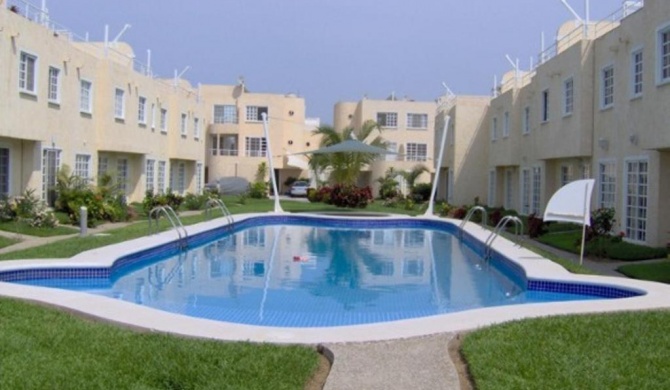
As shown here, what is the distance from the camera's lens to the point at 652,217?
57.8ft

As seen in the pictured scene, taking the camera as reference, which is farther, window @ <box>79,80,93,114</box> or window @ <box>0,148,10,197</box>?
window @ <box>79,80,93,114</box>

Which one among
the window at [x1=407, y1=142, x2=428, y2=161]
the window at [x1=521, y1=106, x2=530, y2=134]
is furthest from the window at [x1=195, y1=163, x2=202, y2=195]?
the window at [x1=521, y1=106, x2=530, y2=134]

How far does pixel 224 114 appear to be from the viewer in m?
60.9

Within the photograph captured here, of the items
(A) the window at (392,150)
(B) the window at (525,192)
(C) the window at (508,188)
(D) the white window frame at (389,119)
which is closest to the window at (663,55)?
(B) the window at (525,192)

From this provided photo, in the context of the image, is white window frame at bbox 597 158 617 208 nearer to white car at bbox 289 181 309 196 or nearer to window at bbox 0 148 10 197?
window at bbox 0 148 10 197

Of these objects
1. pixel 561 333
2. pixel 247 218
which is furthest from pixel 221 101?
pixel 561 333

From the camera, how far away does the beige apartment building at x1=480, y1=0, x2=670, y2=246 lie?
17.4m

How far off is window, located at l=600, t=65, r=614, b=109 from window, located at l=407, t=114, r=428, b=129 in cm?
3789

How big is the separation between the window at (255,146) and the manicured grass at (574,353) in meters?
52.0

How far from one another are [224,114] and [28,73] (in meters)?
39.1

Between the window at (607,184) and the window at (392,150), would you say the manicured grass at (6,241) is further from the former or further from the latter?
the window at (392,150)

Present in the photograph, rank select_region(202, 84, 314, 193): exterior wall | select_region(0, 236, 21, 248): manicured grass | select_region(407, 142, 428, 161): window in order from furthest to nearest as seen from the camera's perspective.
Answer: select_region(407, 142, 428, 161): window, select_region(202, 84, 314, 193): exterior wall, select_region(0, 236, 21, 248): manicured grass

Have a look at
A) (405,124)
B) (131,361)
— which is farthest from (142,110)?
(405,124)

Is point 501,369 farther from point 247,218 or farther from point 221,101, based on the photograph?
point 221,101
